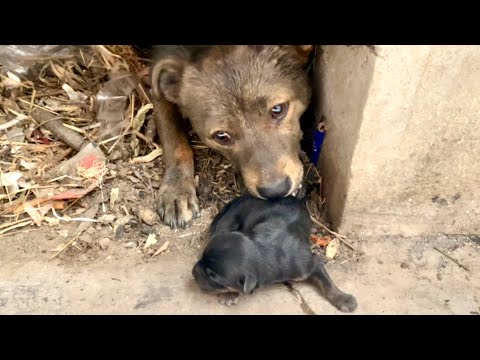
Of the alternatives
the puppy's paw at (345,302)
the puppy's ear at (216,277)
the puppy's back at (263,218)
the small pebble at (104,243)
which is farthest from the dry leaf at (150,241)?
the puppy's paw at (345,302)

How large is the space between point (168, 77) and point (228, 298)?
1.73 metres

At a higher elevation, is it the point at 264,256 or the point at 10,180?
the point at 264,256

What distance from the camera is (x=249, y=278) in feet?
10.1

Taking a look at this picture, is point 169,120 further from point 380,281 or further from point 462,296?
point 462,296

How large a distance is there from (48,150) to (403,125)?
9.53 feet

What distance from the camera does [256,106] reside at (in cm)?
353

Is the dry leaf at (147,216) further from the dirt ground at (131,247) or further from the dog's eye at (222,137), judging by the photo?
the dog's eye at (222,137)

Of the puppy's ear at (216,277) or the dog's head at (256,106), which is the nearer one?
the puppy's ear at (216,277)

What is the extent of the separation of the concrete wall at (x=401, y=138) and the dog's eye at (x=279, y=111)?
0.31 metres

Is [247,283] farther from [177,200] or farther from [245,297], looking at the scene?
[177,200]

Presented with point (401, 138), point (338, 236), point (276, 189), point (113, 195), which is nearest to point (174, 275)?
point (276, 189)

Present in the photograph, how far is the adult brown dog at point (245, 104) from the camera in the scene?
138 inches

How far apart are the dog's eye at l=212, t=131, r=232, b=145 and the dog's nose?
460 millimetres

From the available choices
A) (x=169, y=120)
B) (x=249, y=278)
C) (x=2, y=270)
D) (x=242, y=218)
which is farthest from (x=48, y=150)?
(x=249, y=278)
